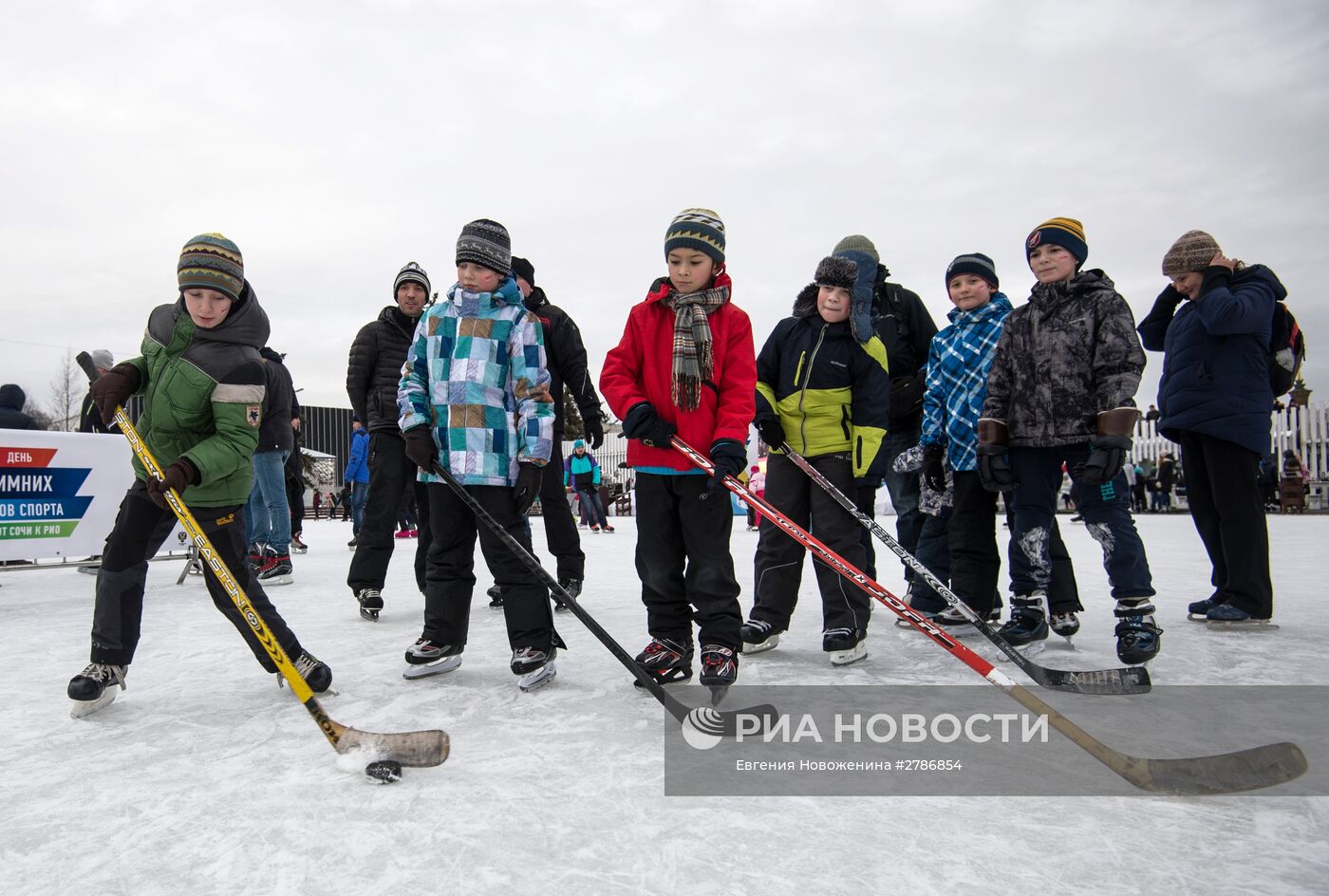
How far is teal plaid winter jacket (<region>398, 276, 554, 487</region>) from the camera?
2.63m

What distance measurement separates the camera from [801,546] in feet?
9.74

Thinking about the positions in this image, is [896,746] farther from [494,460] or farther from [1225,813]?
[494,460]

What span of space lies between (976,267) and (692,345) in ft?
5.32

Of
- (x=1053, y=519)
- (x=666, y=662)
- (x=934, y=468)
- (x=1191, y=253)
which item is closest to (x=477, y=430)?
(x=666, y=662)

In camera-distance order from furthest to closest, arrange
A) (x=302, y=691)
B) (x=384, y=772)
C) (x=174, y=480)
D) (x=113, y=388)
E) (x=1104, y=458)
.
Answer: (x=1104, y=458) → (x=113, y=388) → (x=174, y=480) → (x=302, y=691) → (x=384, y=772)

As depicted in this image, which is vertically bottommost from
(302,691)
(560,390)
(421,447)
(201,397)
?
(302,691)

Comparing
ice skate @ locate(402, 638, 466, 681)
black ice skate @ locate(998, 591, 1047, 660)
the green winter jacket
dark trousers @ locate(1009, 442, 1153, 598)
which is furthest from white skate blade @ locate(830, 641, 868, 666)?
the green winter jacket

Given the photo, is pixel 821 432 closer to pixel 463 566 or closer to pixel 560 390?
pixel 463 566

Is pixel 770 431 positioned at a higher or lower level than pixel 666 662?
higher

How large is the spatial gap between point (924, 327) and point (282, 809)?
3342mm

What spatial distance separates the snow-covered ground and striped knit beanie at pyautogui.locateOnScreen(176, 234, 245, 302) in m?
1.27

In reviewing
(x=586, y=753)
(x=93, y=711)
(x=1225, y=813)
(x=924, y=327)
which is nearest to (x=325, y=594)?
(x=93, y=711)

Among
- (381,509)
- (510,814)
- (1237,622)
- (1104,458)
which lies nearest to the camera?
(510,814)

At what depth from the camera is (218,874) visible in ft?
4.25
